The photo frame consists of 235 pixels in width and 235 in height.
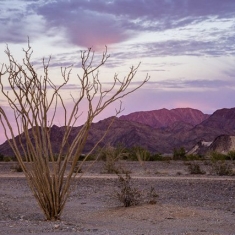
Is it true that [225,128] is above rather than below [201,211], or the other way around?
above

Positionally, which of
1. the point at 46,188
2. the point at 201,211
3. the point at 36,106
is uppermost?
the point at 36,106

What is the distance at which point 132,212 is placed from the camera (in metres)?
18.3

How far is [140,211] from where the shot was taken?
60.0ft

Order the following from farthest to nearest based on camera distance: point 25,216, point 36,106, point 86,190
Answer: point 86,190, point 25,216, point 36,106

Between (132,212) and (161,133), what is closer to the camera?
(132,212)

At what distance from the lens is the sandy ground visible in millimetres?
14680

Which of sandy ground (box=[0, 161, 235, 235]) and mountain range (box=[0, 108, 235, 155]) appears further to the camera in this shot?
mountain range (box=[0, 108, 235, 155])

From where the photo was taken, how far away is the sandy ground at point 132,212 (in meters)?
14.7

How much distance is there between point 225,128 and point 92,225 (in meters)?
103

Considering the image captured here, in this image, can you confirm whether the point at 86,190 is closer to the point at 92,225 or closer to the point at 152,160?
the point at 92,225

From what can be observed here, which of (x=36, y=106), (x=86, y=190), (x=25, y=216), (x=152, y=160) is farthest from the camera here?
(x=152, y=160)

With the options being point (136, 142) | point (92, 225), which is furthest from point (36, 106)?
point (136, 142)

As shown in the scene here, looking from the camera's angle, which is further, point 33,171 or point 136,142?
point 136,142

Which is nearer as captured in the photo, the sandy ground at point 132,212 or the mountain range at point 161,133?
the sandy ground at point 132,212
